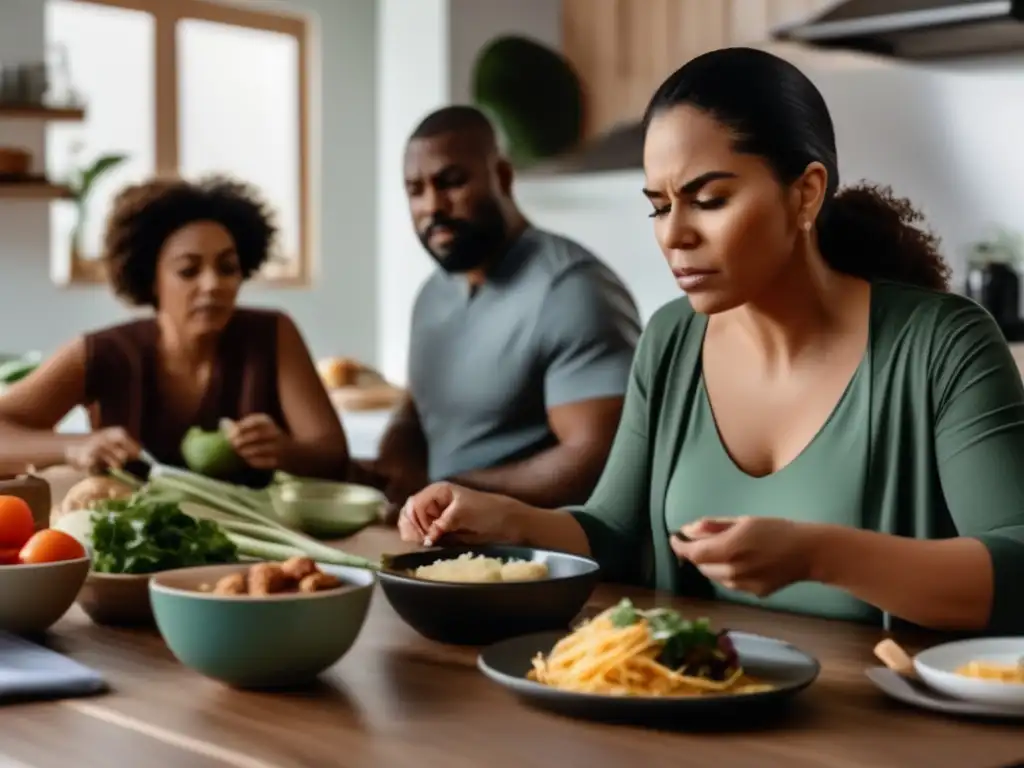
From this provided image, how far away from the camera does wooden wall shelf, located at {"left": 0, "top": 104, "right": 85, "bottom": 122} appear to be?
471cm

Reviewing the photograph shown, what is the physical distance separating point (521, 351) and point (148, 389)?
0.63 m

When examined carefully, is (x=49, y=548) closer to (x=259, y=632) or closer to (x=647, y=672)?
(x=259, y=632)

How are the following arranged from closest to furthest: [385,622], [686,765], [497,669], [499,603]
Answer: [686,765], [497,669], [499,603], [385,622]

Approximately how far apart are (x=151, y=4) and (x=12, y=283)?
1.23m

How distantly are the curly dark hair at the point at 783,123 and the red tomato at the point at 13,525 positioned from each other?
717 mm

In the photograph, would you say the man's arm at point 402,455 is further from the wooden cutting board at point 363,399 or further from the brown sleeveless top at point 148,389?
the wooden cutting board at point 363,399

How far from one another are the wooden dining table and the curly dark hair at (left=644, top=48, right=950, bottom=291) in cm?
50

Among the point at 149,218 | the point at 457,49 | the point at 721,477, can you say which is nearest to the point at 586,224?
the point at 457,49

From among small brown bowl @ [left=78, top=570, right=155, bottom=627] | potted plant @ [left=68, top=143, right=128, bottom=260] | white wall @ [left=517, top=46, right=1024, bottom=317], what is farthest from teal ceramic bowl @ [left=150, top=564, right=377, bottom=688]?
potted plant @ [left=68, top=143, right=128, bottom=260]

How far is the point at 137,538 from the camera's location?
4.60 feet

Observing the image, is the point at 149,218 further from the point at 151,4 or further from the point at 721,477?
the point at 151,4

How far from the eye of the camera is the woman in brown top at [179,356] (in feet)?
8.20

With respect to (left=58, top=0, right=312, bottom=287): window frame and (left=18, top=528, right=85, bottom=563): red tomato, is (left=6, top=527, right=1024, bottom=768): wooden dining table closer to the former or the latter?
(left=18, top=528, right=85, bottom=563): red tomato

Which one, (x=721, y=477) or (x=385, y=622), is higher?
(x=721, y=477)
